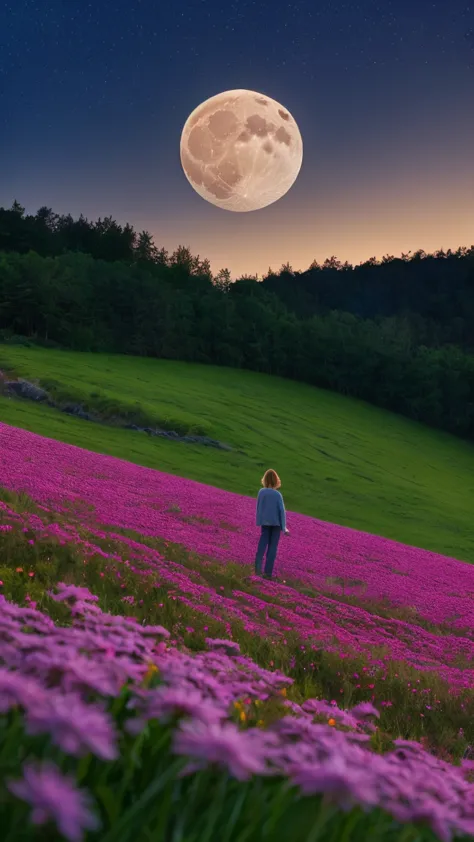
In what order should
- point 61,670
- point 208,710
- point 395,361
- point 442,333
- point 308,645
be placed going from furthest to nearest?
1. point 442,333
2. point 395,361
3. point 308,645
4. point 61,670
5. point 208,710

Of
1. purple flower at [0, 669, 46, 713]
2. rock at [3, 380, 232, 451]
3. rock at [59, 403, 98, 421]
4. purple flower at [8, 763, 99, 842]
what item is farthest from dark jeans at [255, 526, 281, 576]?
rock at [59, 403, 98, 421]

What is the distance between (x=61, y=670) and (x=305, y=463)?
51250 millimetres

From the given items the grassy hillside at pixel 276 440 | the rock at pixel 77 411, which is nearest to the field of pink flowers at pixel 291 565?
the grassy hillside at pixel 276 440

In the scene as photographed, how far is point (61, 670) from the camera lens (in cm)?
187

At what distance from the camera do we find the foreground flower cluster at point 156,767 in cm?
138

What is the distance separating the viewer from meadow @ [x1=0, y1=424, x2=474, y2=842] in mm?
1531

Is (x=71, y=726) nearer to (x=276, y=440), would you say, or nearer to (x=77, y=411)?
(x=77, y=411)

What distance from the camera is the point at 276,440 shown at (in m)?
57.8

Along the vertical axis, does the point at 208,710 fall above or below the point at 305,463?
above

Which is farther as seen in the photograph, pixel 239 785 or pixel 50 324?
pixel 50 324

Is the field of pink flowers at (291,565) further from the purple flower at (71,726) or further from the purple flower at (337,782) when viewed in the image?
the purple flower at (71,726)

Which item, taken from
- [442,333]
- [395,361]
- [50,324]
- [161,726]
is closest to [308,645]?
[161,726]

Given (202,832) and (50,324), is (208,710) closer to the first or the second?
(202,832)

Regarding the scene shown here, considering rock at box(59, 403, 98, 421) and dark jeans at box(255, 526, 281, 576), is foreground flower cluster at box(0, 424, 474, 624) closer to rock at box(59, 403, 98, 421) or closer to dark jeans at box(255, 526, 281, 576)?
dark jeans at box(255, 526, 281, 576)
